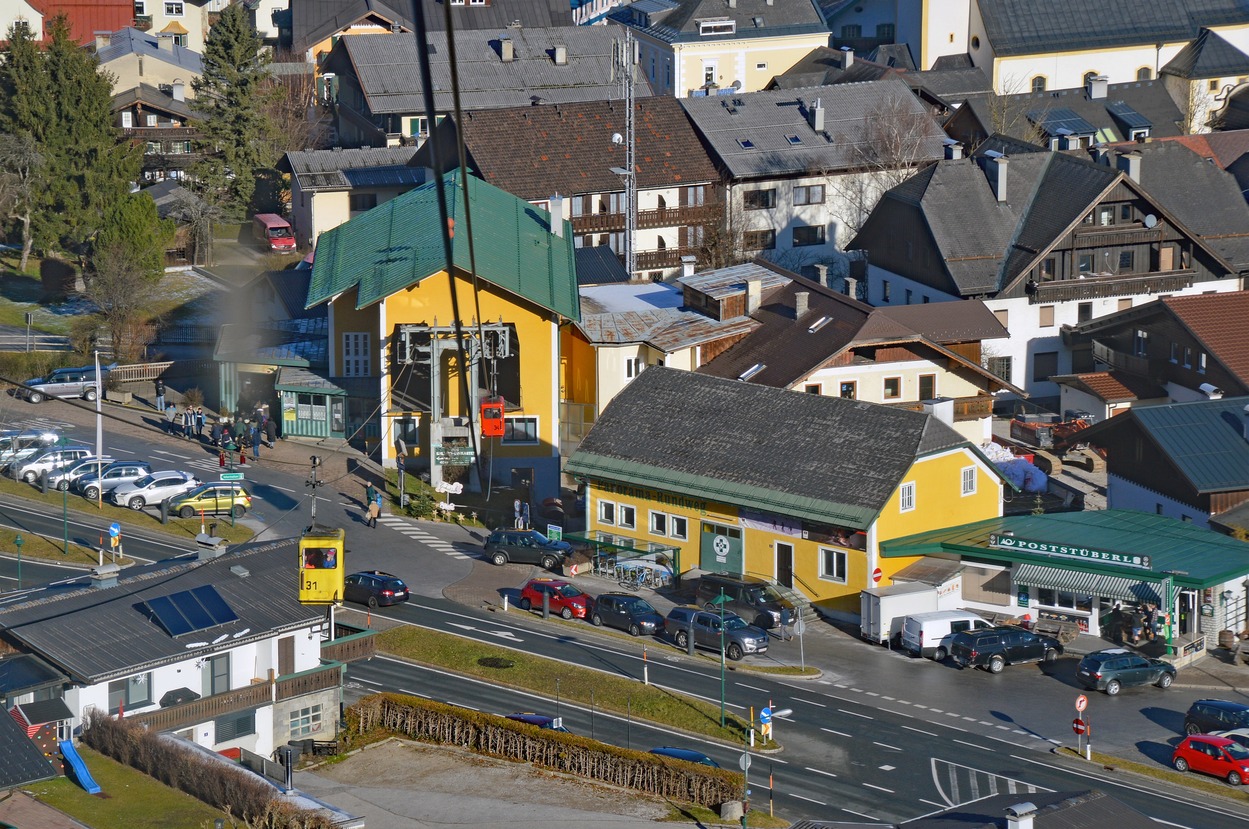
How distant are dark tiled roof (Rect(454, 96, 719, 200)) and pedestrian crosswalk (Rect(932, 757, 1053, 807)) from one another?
5273cm

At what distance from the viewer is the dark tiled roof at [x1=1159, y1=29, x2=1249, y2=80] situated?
420 feet

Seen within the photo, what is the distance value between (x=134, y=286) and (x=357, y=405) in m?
17.2

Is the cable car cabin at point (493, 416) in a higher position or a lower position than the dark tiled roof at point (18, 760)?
higher

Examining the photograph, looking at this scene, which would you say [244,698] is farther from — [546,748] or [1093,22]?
[1093,22]

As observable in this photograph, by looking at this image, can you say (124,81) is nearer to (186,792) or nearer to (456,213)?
(456,213)

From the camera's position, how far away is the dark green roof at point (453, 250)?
Answer: 251ft

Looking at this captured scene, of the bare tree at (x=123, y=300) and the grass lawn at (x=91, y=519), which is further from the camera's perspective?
the bare tree at (x=123, y=300)

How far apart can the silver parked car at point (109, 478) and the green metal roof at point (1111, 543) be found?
2711 centimetres

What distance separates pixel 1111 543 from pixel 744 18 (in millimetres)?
79919

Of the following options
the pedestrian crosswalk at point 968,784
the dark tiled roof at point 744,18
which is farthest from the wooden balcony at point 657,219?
the pedestrian crosswalk at point 968,784

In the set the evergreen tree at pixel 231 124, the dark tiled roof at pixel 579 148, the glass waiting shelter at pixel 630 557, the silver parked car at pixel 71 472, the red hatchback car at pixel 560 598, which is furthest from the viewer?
the evergreen tree at pixel 231 124

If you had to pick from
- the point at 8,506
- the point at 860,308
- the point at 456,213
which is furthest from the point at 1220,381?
the point at 8,506

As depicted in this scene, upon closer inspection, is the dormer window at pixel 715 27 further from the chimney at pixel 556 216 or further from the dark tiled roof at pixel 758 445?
the dark tiled roof at pixel 758 445

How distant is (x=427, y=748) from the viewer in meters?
51.2
